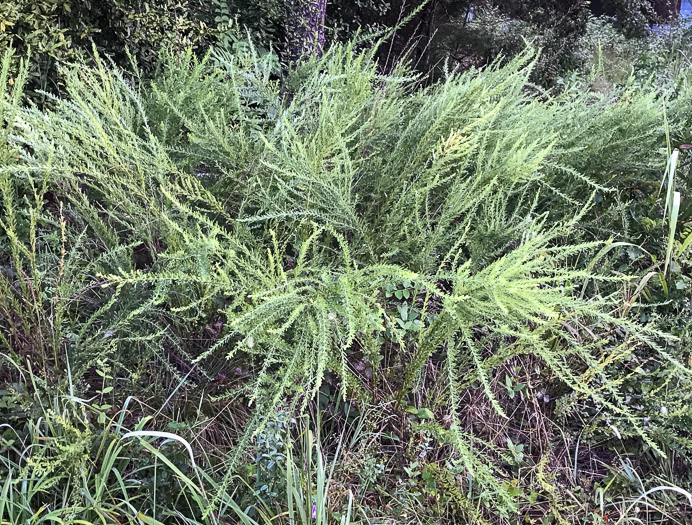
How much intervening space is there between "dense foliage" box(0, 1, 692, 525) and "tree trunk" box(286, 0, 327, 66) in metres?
1.62

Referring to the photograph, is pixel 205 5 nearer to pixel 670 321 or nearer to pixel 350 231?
pixel 350 231

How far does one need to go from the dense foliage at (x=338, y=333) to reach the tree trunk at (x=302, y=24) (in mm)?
1617

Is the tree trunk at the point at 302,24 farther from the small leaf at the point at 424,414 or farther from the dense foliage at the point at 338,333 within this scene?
the small leaf at the point at 424,414

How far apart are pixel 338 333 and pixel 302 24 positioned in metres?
2.92

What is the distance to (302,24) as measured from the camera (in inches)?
135

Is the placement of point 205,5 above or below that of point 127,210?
above

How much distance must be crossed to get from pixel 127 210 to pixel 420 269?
0.97 metres

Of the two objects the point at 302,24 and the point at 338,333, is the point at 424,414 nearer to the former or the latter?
the point at 338,333

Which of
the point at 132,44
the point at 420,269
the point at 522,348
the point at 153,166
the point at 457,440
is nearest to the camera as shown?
the point at 457,440

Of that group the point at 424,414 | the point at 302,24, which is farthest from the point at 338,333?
the point at 302,24

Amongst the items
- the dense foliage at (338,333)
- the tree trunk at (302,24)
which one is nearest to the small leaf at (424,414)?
the dense foliage at (338,333)

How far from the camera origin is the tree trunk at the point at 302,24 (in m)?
3.37

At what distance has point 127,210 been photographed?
157 centimetres

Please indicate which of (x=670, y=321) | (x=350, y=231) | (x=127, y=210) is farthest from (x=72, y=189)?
(x=670, y=321)
